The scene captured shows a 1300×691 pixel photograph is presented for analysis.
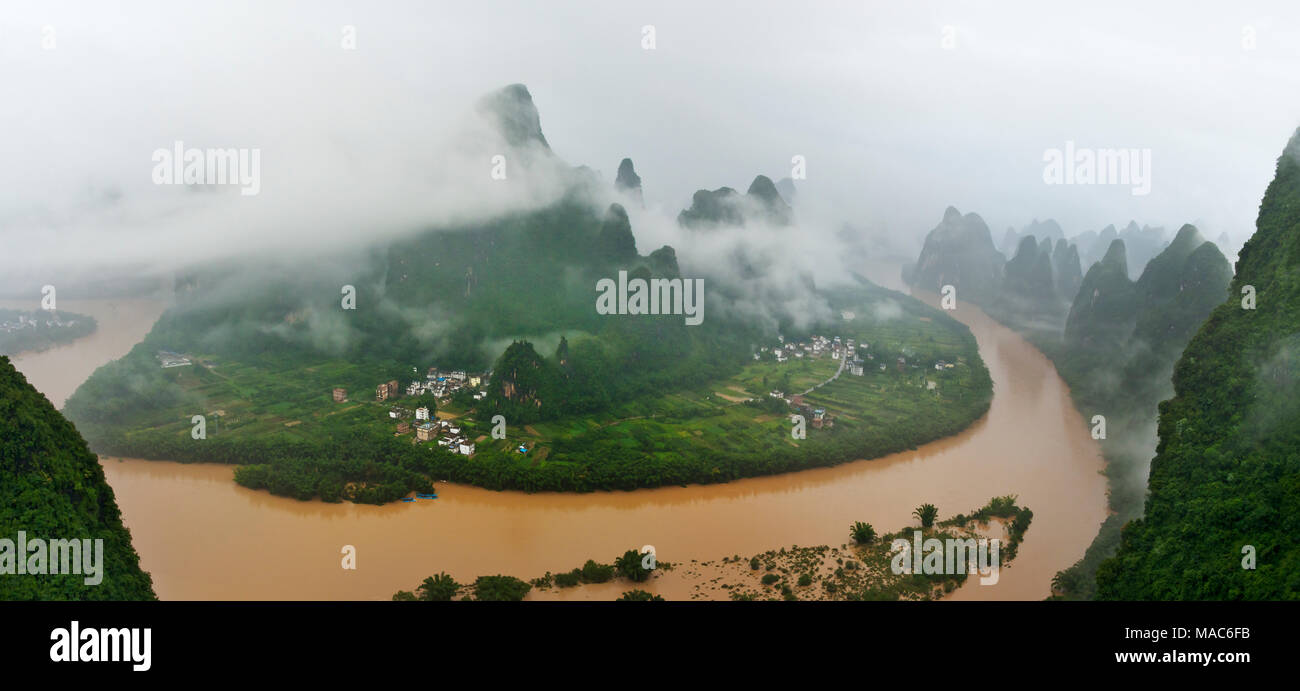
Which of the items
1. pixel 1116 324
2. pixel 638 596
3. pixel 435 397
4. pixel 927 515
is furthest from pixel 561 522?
pixel 1116 324

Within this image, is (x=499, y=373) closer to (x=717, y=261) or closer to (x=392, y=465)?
(x=392, y=465)

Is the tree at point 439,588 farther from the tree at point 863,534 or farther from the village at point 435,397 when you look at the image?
the tree at point 863,534

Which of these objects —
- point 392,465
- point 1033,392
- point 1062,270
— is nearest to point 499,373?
point 392,465

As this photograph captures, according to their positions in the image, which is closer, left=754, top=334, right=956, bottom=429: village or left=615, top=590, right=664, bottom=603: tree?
left=615, top=590, right=664, bottom=603: tree

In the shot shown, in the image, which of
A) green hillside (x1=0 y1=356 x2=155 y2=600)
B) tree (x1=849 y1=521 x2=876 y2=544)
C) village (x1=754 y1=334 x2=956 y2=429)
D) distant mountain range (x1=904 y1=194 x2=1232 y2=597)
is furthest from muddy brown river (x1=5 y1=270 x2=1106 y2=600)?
village (x1=754 y1=334 x2=956 y2=429)

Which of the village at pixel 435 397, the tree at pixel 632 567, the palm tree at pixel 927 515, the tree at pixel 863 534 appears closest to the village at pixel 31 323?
the village at pixel 435 397

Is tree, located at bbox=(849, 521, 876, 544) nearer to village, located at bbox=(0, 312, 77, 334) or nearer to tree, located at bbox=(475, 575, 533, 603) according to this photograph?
tree, located at bbox=(475, 575, 533, 603)
